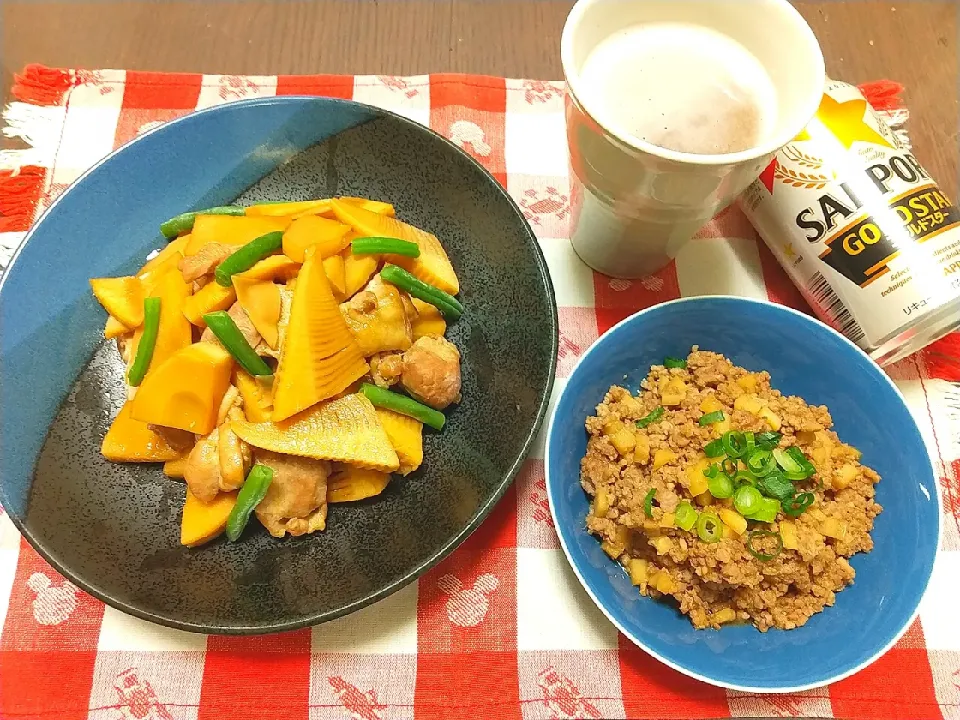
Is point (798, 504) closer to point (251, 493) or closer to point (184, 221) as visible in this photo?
point (251, 493)

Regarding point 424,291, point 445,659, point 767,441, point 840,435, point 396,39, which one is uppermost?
point 396,39

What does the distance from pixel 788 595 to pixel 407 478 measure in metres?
0.63

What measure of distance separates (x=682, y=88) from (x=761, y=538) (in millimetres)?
A: 698

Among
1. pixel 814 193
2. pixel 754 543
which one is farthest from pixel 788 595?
pixel 814 193

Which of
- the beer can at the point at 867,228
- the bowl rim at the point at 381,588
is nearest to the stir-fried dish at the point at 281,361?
the bowl rim at the point at 381,588

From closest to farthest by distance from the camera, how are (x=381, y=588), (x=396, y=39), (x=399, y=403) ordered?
(x=381, y=588) < (x=399, y=403) < (x=396, y=39)

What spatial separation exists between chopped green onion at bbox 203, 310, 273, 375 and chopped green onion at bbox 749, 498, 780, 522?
0.77 m

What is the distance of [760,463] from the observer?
1062 millimetres

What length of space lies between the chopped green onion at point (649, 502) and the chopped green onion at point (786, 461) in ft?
0.65

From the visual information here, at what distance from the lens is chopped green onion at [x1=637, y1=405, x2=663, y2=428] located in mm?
1164

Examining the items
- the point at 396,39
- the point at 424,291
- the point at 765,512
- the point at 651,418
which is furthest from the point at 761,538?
the point at 396,39

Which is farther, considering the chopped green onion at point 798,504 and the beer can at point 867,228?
the beer can at point 867,228

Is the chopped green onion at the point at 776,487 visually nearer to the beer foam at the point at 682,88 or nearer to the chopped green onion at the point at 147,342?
the beer foam at the point at 682,88

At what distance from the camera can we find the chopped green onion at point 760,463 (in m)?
1.06
